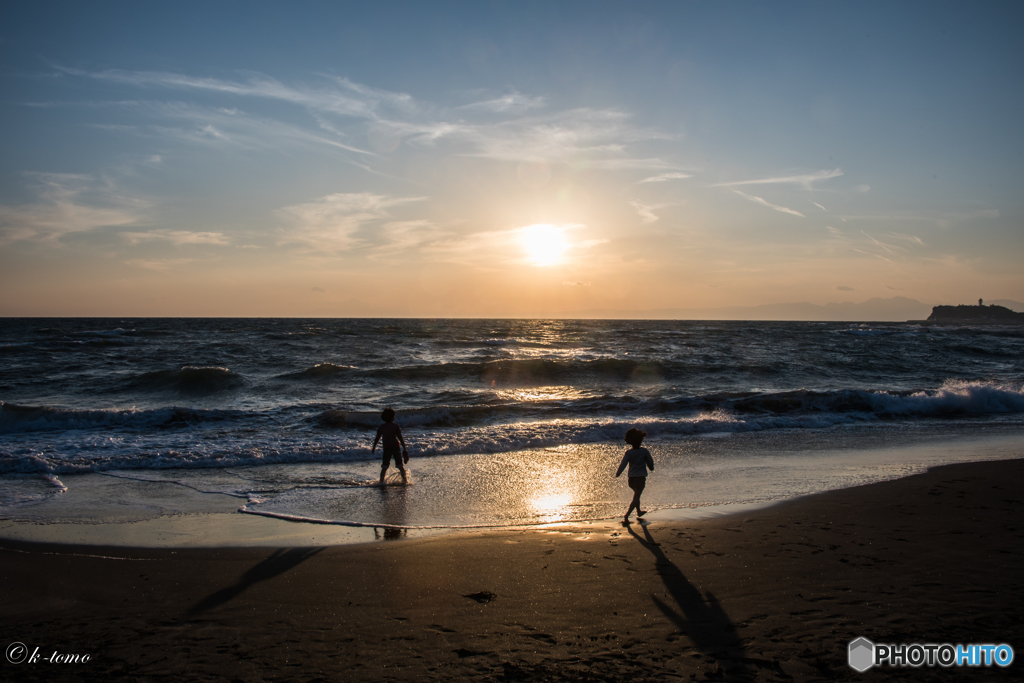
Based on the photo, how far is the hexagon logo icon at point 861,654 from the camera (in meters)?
3.77

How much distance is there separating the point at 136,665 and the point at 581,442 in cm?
1039

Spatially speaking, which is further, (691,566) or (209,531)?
(209,531)

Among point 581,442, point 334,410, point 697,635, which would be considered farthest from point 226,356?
point 697,635

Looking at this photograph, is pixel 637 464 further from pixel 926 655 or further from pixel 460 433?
pixel 460 433

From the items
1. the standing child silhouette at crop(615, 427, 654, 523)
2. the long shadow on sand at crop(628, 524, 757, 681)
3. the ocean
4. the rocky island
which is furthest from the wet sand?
the rocky island

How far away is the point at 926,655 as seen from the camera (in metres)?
3.89

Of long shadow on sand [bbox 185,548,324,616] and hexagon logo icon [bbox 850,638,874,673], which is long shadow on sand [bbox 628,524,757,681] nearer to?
hexagon logo icon [bbox 850,638,874,673]

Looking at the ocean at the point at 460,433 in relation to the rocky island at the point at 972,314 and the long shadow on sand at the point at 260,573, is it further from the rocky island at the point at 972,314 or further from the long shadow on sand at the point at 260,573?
the rocky island at the point at 972,314

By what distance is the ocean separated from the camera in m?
8.53

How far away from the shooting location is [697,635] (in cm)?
419

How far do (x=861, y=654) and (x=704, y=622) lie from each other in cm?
106

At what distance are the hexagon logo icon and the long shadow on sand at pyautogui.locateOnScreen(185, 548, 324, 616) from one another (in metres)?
5.00

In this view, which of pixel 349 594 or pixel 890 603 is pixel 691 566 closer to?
pixel 890 603

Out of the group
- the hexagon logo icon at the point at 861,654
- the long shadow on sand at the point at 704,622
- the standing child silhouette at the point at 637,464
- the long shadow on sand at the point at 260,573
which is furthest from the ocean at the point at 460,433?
the hexagon logo icon at the point at 861,654
